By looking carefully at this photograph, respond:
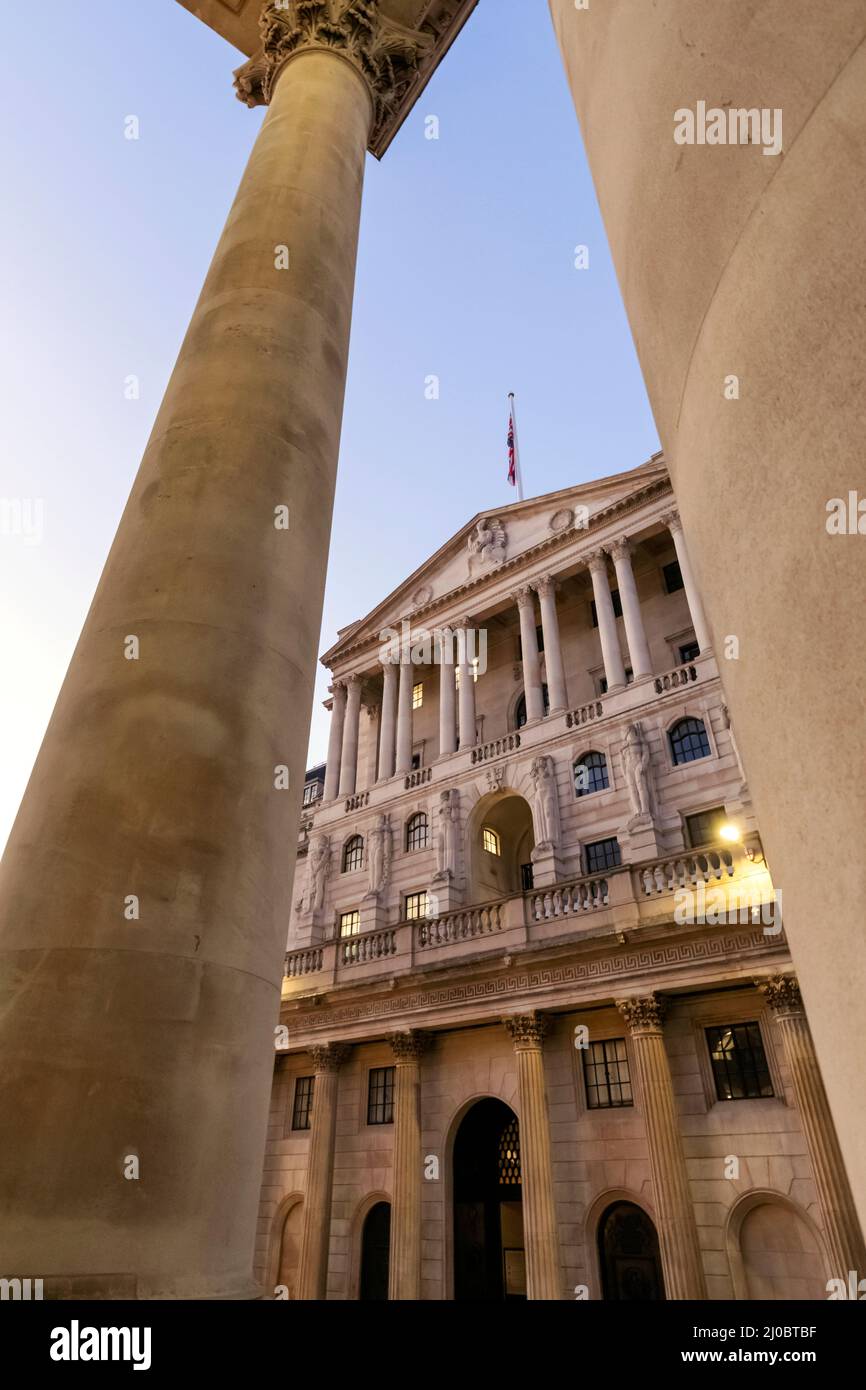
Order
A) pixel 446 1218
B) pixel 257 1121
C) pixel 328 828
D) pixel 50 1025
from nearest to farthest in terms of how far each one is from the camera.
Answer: pixel 50 1025 < pixel 257 1121 < pixel 446 1218 < pixel 328 828

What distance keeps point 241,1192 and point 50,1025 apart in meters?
1.22

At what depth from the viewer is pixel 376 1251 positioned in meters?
24.1

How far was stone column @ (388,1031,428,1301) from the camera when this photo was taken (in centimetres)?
2184

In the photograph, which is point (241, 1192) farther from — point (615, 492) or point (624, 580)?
point (615, 492)

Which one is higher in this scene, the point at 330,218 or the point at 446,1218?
the point at 330,218

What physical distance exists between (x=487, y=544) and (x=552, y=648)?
7552mm

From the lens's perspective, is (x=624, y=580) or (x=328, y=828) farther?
(x=328, y=828)

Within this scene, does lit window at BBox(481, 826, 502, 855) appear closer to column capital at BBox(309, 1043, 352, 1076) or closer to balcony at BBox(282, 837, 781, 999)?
balcony at BBox(282, 837, 781, 999)

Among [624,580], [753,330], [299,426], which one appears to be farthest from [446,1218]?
[753,330]

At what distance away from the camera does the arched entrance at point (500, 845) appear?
1160 inches

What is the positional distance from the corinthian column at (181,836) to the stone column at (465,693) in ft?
85.8

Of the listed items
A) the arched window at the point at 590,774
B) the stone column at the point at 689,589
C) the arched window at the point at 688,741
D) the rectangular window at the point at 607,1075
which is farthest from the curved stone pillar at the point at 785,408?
the arched window at the point at 590,774
